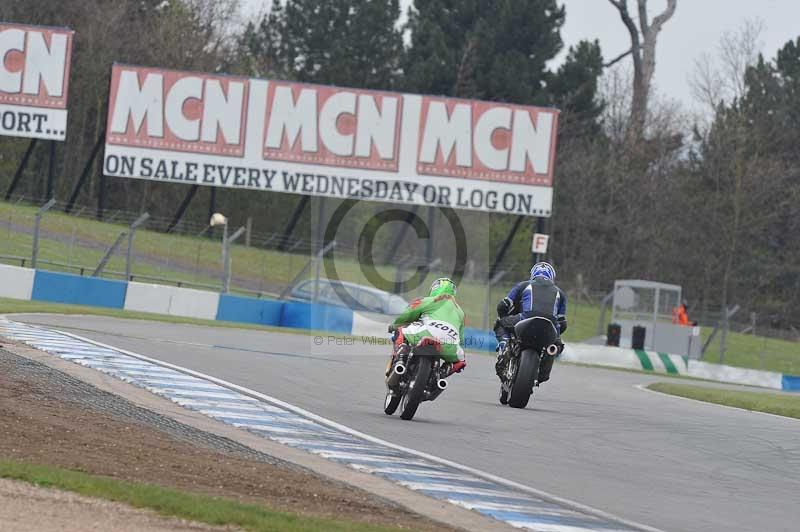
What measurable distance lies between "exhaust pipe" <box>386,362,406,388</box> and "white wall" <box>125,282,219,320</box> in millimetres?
18518

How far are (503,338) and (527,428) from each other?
86.3 inches

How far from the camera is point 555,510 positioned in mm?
9195

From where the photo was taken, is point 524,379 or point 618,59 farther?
point 618,59

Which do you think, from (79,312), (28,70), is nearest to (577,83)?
(28,70)

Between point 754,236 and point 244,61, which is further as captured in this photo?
point 244,61

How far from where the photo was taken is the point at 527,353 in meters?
15.5

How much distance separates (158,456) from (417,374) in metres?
4.29

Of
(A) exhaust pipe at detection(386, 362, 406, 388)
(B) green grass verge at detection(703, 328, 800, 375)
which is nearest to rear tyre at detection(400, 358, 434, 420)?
(A) exhaust pipe at detection(386, 362, 406, 388)

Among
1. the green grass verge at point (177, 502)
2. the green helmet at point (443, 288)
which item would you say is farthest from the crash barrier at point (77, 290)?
the green grass verge at point (177, 502)

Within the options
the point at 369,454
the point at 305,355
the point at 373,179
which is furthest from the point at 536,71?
the point at 369,454

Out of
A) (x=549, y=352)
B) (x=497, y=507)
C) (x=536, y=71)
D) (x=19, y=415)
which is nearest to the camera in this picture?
(x=497, y=507)

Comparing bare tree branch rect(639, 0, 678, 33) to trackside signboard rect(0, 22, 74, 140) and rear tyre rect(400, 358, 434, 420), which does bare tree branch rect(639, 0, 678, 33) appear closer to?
trackside signboard rect(0, 22, 74, 140)

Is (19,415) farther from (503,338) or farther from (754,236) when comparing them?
(754,236)

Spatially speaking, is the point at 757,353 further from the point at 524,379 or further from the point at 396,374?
the point at 396,374
